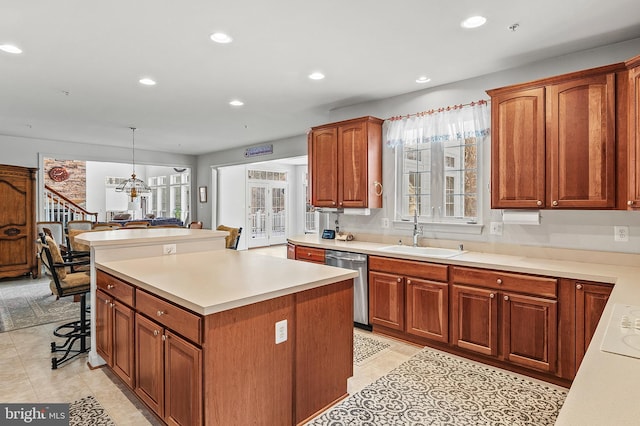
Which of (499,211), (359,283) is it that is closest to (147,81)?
(359,283)

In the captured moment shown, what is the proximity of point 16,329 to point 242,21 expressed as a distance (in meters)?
3.78

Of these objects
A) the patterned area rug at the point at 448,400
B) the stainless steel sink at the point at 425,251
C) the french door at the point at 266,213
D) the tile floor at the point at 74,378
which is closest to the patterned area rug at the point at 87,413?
the tile floor at the point at 74,378

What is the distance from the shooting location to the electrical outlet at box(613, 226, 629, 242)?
2.74 metres

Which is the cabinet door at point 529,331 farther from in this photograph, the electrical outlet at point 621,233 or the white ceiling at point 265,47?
A: the white ceiling at point 265,47

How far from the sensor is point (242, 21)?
2490 mm

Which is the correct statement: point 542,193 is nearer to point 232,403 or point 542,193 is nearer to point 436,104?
point 436,104

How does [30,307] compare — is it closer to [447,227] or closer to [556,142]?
[447,227]

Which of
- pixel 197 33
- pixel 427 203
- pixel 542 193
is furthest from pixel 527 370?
pixel 197 33

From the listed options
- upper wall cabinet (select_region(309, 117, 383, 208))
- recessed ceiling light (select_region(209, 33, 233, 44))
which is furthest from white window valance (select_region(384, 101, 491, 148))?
recessed ceiling light (select_region(209, 33, 233, 44))

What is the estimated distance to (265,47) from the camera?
9.53 ft

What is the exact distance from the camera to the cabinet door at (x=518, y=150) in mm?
2826

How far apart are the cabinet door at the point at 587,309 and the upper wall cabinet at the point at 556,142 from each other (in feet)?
1.99

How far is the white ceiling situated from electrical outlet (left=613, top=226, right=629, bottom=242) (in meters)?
1.41

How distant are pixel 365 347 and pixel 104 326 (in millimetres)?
2121
